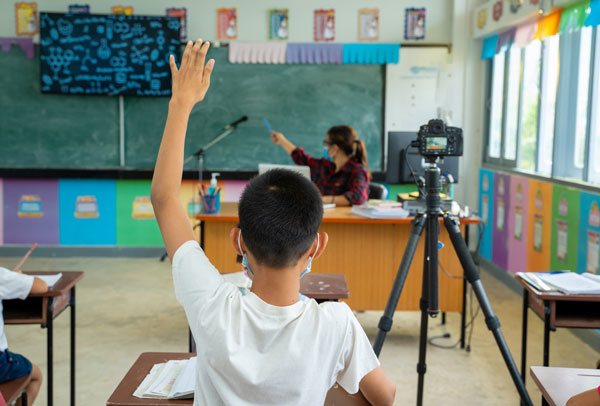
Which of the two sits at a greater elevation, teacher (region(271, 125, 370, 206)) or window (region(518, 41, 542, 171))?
window (region(518, 41, 542, 171))

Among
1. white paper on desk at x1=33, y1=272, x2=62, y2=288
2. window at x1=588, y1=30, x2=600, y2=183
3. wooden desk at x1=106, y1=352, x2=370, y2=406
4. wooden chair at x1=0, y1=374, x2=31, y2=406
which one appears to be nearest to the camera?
wooden desk at x1=106, y1=352, x2=370, y2=406

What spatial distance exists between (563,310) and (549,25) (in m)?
2.38

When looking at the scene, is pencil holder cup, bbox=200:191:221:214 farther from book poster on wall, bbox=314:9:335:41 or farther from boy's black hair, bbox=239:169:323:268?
boy's black hair, bbox=239:169:323:268

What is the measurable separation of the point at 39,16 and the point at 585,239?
460 cm

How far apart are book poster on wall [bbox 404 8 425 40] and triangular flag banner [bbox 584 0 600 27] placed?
217 centimetres

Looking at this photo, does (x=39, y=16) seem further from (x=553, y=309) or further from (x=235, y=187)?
(x=553, y=309)

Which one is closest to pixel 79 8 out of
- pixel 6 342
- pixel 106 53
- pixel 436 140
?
pixel 106 53

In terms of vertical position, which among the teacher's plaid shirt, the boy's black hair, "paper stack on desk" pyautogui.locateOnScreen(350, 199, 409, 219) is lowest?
"paper stack on desk" pyautogui.locateOnScreen(350, 199, 409, 219)

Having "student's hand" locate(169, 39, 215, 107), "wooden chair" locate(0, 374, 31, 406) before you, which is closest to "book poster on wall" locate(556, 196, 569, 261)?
"wooden chair" locate(0, 374, 31, 406)

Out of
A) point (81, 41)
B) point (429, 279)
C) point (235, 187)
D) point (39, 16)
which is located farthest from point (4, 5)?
point (429, 279)

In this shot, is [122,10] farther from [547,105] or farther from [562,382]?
[562,382]

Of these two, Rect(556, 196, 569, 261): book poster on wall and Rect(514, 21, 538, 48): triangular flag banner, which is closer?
Rect(556, 196, 569, 261): book poster on wall

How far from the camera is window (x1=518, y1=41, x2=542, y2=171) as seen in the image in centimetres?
466

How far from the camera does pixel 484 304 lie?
235 centimetres
